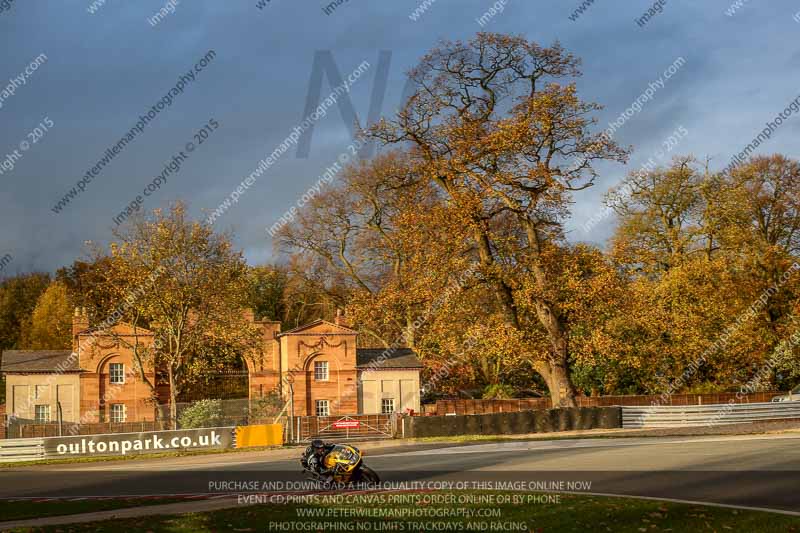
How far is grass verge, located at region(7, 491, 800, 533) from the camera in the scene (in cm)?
1474

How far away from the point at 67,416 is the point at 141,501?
3756cm

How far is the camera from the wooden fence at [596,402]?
5322 cm

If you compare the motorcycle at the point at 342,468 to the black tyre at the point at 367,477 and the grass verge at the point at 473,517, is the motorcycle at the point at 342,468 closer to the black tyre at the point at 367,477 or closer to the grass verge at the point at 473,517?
the black tyre at the point at 367,477

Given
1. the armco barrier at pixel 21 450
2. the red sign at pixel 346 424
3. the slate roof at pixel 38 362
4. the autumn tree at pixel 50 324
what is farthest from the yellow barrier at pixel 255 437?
the autumn tree at pixel 50 324

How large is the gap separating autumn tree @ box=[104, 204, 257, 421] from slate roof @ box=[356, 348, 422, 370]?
389 inches

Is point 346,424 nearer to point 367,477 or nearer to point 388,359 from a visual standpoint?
point 388,359

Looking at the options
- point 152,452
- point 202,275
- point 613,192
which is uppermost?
point 613,192

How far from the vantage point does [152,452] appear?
42.1 meters

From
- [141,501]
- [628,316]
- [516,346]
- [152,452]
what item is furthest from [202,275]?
[141,501]

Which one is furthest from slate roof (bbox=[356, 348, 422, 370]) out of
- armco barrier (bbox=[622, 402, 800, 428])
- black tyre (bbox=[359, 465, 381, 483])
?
black tyre (bbox=[359, 465, 381, 483])

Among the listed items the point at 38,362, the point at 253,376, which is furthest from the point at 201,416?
the point at 38,362

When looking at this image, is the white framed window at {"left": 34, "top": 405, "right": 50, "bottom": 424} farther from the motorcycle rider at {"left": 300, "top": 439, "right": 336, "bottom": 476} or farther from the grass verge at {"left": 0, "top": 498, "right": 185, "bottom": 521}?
the motorcycle rider at {"left": 300, "top": 439, "right": 336, "bottom": 476}

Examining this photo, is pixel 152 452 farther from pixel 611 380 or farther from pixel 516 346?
pixel 611 380

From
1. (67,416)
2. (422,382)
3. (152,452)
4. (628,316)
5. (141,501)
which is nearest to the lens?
(141,501)
